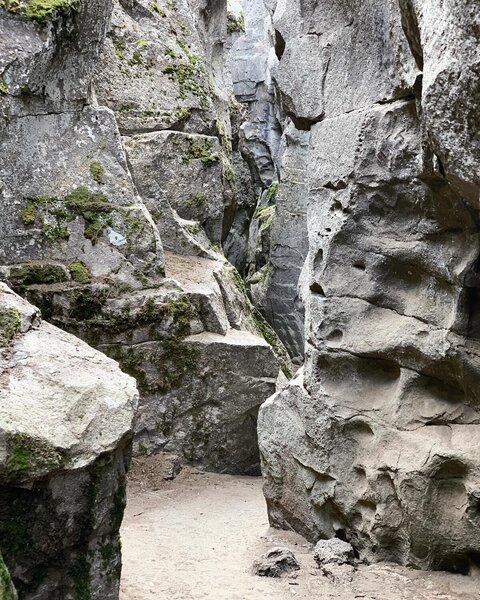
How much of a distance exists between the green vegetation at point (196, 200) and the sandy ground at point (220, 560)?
344 centimetres

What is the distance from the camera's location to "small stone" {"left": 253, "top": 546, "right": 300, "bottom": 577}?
4.85m

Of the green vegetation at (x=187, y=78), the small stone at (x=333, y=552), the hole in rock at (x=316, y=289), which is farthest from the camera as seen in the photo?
the green vegetation at (x=187, y=78)

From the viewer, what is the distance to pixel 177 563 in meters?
5.12

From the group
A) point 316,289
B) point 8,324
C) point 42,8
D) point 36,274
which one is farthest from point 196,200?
point 8,324

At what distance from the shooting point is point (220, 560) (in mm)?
5223

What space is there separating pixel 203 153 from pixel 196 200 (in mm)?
574

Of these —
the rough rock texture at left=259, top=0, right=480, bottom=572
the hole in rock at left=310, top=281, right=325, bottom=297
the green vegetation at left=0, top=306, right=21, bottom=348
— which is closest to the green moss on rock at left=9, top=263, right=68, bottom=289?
the rough rock texture at left=259, top=0, right=480, bottom=572

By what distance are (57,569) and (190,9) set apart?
8.41 metres

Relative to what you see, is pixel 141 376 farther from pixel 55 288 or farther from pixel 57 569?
pixel 57 569

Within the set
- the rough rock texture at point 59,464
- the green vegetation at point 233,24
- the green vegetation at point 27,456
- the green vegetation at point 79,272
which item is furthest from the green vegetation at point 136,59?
the green vegetation at point 27,456

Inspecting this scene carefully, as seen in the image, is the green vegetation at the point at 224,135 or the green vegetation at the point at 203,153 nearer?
the green vegetation at the point at 203,153

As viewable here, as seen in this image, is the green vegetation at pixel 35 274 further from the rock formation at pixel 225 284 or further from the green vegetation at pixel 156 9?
the green vegetation at pixel 156 9

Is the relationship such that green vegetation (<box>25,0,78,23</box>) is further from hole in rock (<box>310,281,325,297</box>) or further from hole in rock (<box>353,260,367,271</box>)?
hole in rock (<box>353,260,367,271</box>)

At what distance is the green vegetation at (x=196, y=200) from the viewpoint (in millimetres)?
9289
